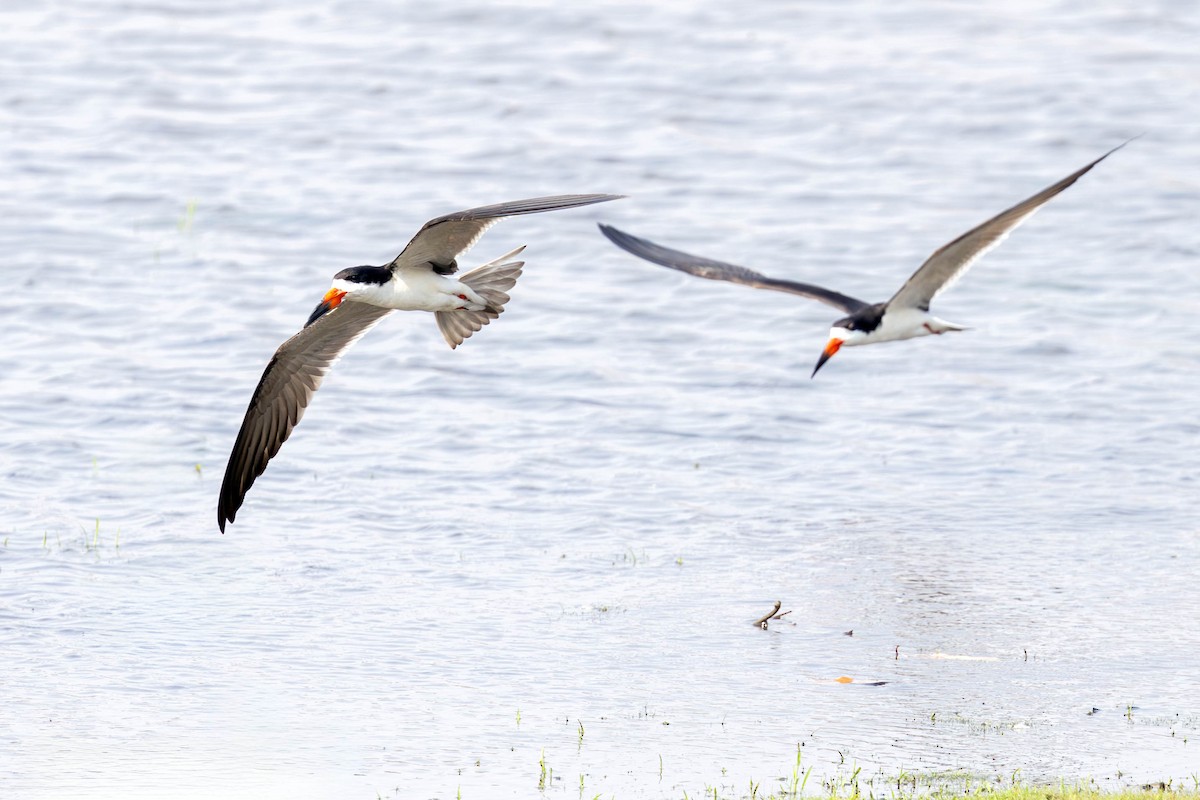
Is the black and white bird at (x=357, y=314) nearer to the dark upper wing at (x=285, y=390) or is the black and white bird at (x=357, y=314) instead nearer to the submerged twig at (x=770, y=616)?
the dark upper wing at (x=285, y=390)

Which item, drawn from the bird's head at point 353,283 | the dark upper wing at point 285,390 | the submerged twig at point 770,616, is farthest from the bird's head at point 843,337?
the bird's head at point 353,283

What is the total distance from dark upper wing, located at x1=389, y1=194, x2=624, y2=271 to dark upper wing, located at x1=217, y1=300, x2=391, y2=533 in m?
0.49

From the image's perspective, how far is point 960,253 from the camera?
32.3 ft

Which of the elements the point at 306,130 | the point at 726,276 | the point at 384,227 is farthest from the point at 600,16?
the point at 726,276

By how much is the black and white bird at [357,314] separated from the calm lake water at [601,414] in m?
0.75

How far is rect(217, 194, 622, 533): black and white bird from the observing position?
28.4 ft

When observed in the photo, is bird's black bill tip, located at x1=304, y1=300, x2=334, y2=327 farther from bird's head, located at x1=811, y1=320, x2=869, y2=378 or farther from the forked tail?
bird's head, located at x1=811, y1=320, x2=869, y2=378

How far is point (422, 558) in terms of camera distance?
32.3ft

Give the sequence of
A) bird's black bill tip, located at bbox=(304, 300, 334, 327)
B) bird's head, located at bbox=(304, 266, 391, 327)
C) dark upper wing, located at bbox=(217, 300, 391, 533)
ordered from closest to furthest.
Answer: bird's head, located at bbox=(304, 266, 391, 327)
bird's black bill tip, located at bbox=(304, 300, 334, 327)
dark upper wing, located at bbox=(217, 300, 391, 533)

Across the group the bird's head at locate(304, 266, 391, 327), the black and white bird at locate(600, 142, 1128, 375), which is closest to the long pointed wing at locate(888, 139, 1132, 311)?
the black and white bird at locate(600, 142, 1128, 375)

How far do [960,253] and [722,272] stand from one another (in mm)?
1636

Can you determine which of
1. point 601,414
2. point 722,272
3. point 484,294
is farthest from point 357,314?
point 601,414

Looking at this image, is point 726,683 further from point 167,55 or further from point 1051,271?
point 167,55

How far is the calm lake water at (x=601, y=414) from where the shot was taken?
24.7 feet
